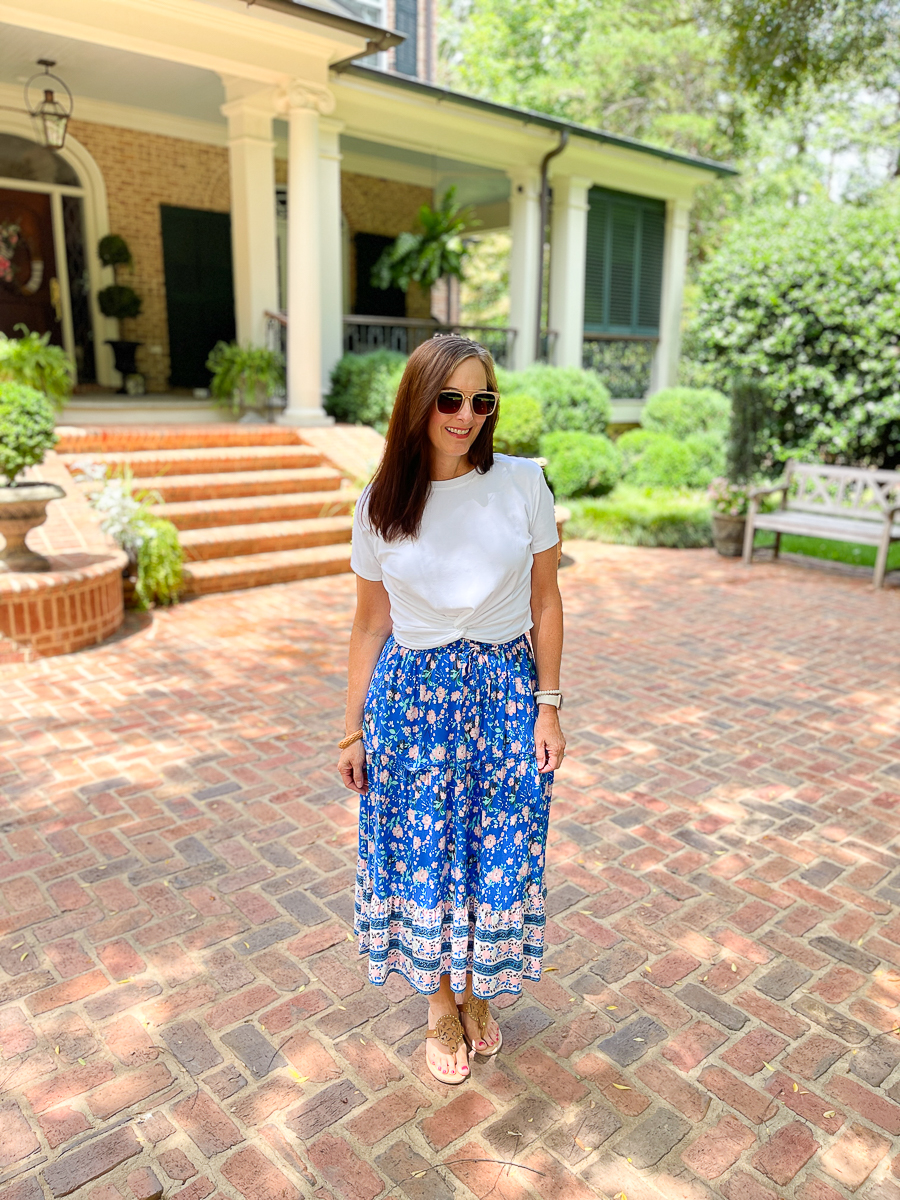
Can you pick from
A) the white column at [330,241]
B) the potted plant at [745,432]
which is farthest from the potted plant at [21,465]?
the potted plant at [745,432]

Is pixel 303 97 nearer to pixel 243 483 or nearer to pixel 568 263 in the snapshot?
pixel 243 483

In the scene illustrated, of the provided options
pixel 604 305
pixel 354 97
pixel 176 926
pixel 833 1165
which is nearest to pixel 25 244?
pixel 354 97

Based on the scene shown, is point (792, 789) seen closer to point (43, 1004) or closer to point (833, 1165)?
point (833, 1165)

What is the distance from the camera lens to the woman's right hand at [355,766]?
2164mm

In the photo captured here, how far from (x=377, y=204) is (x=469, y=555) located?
1264 centimetres

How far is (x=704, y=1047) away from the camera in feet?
7.86

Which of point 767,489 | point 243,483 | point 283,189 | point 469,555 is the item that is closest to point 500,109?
point 283,189

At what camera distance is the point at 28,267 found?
10414mm

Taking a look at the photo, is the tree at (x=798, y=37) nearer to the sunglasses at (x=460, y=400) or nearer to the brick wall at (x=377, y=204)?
the brick wall at (x=377, y=204)

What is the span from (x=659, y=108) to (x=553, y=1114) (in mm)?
22483

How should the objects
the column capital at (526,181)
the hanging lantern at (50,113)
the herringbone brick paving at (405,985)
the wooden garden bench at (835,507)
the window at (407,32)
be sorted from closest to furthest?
the herringbone brick paving at (405,985) < the wooden garden bench at (835,507) < the hanging lantern at (50,113) < the column capital at (526,181) < the window at (407,32)

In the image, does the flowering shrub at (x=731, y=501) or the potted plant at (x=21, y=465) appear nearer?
the potted plant at (x=21, y=465)

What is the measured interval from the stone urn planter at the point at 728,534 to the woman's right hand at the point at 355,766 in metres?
7.14

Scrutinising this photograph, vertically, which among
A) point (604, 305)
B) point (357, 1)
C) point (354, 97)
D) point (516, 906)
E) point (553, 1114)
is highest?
point (357, 1)
